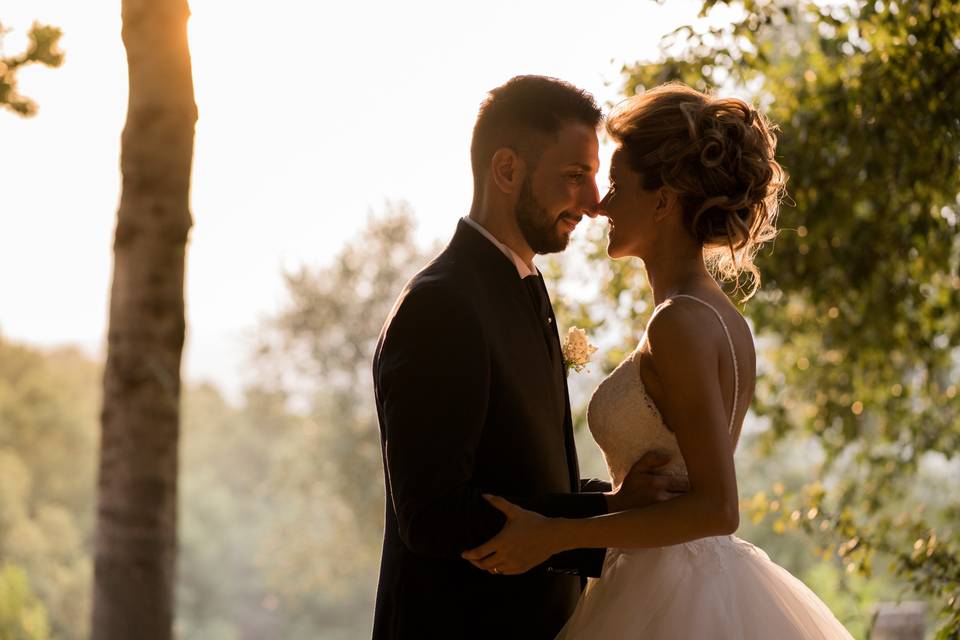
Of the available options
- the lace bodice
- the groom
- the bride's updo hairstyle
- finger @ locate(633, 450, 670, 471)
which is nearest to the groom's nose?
the groom

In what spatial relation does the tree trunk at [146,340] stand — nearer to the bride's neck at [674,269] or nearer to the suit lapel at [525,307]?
the suit lapel at [525,307]

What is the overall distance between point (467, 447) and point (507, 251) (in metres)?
0.64

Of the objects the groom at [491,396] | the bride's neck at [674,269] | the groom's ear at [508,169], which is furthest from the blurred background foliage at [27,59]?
the bride's neck at [674,269]

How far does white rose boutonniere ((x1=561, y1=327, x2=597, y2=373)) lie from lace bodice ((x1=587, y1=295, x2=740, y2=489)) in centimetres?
20

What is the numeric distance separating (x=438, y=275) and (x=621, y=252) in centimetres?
57

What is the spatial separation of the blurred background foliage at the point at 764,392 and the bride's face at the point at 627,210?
6.65 ft

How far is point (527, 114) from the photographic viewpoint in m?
3.34

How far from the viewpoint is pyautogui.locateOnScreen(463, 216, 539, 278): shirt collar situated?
130 inches

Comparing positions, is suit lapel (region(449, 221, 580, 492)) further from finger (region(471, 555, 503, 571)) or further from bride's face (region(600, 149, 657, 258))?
finger (region(471, 555, 503, 571))

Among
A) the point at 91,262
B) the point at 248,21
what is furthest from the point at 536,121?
the point at 91,262

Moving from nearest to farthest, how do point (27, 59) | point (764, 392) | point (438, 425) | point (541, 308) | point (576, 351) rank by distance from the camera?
1. point (438, 425)
2. point (541, 308)
3. point (576, 351)
4. point (27, 59)
5. point (764, 392)

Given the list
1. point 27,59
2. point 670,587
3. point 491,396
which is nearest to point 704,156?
point 491,396

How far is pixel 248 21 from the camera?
2063 inches

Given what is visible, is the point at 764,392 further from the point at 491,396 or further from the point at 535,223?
the point at 491,396
